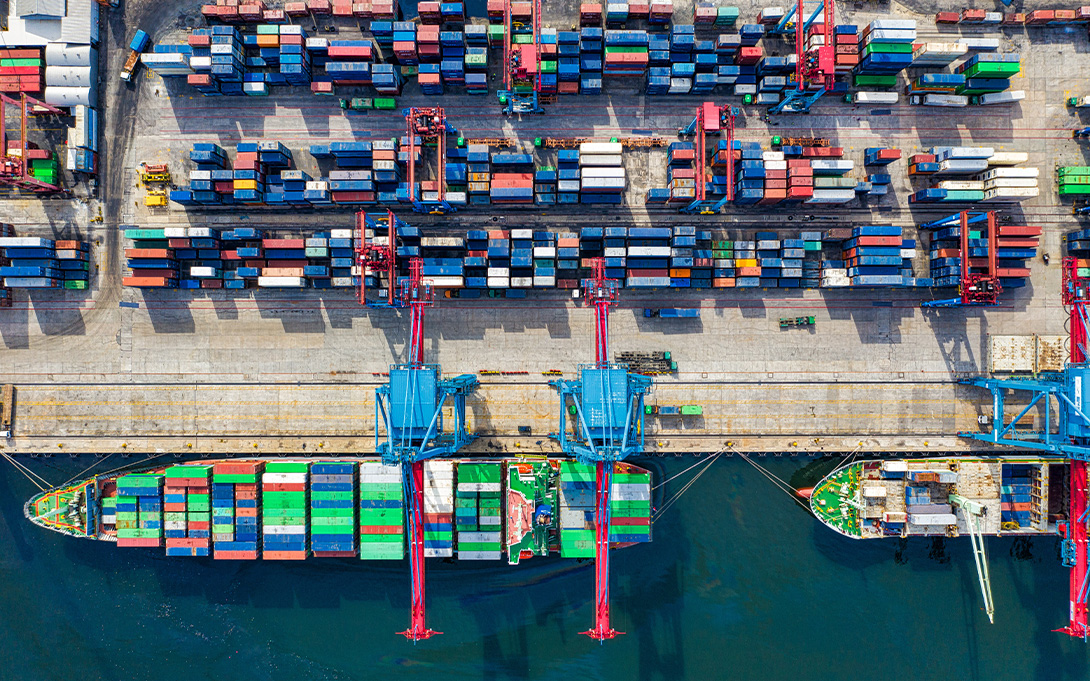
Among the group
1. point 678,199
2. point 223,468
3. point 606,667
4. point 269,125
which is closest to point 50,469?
point 223,468

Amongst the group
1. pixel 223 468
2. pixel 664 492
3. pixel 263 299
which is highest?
pixel 263 299

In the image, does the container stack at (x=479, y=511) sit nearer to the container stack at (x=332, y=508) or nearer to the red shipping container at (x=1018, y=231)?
the container stack at (x=332, y=508)

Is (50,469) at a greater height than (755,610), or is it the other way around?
(50,469)

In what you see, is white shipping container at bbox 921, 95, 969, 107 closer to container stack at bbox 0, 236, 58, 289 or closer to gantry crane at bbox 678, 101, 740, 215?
gantry crane at bbox 678, 101, 740, 215

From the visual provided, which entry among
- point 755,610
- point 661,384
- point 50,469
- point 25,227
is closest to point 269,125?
point 25,227

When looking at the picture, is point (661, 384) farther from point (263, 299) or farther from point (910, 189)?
point (263, 299)

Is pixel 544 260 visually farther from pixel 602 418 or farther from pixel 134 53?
pixel 134 53

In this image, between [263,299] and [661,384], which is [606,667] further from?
[263,299]
